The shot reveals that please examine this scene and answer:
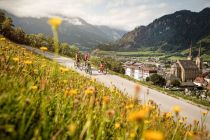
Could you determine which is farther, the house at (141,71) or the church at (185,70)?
the church at (185,70)

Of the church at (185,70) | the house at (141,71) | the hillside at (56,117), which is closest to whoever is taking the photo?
the hillside at (56,117)

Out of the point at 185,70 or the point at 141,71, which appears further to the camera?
the point at 141,71

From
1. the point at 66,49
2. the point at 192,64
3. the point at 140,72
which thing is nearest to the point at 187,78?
the point at 192,64

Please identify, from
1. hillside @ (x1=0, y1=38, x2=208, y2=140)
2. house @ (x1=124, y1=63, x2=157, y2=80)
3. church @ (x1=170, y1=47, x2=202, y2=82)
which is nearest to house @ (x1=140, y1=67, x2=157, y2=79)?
house @ (x1=124, y1=63, x2=157, y2=80)

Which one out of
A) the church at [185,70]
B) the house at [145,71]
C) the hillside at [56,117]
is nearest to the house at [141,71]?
the house at [145,71]

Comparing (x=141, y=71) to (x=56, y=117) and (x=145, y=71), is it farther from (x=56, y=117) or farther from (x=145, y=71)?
(x=56, y=117)

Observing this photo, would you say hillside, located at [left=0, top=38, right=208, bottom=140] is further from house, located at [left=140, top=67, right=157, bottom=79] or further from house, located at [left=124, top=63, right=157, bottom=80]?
house, located at [left=140, top=67, right=157, bottom=79]

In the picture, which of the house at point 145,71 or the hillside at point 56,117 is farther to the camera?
the house at point 145,71

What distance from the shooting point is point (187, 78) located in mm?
174500

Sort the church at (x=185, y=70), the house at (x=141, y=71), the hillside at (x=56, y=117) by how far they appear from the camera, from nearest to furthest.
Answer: the hillside at (x=56, y=117), the house at (x=141, y=71), the church at (x=185, y=70)

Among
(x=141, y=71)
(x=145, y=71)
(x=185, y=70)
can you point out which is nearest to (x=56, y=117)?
(x=145, y=71)

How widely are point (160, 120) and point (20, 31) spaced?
48.3m

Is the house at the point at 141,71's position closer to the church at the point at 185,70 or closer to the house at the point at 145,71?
the house at the point at 145,71

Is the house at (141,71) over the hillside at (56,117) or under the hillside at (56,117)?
under
